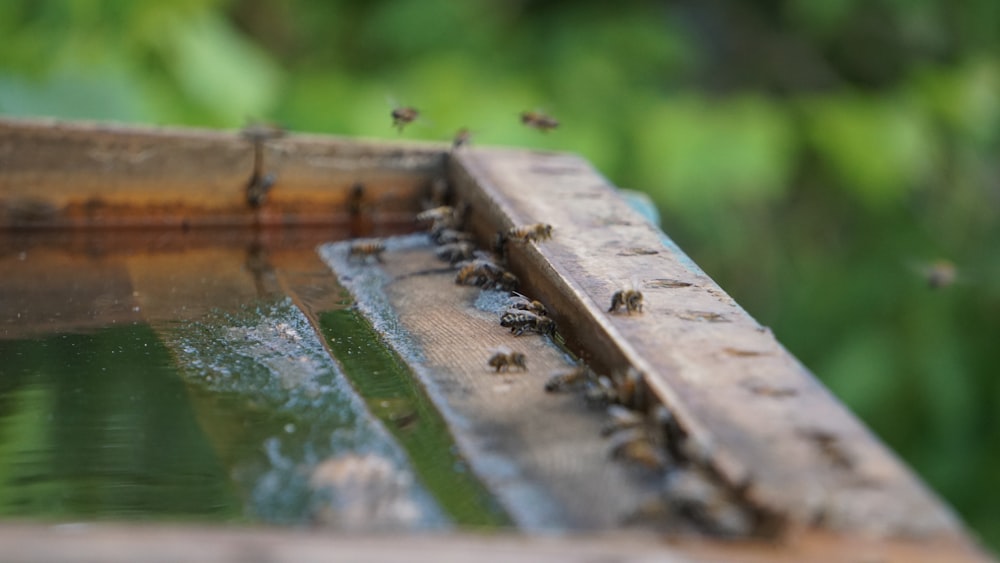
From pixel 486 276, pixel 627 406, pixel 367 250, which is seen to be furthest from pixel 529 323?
pixel 367 250

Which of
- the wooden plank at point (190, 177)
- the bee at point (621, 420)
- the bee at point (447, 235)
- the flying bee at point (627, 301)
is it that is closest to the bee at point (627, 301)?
the flying bee at point (627, 301)

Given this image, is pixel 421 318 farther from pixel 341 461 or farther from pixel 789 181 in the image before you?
pixel 789 181

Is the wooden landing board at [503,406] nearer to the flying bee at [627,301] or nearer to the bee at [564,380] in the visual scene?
the bee at [564,380]

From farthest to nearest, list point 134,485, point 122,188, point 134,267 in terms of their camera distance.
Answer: point 122,188 → point 134,267 → point 134,485

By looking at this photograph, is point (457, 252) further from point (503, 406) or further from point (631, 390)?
point (631, 390)

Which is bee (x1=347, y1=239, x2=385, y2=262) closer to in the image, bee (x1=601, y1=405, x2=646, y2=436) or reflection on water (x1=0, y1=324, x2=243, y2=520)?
reflection on water (x1=0, y1=324, x2=243, y2=520)

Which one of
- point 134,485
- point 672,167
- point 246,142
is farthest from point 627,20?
point 134,485
